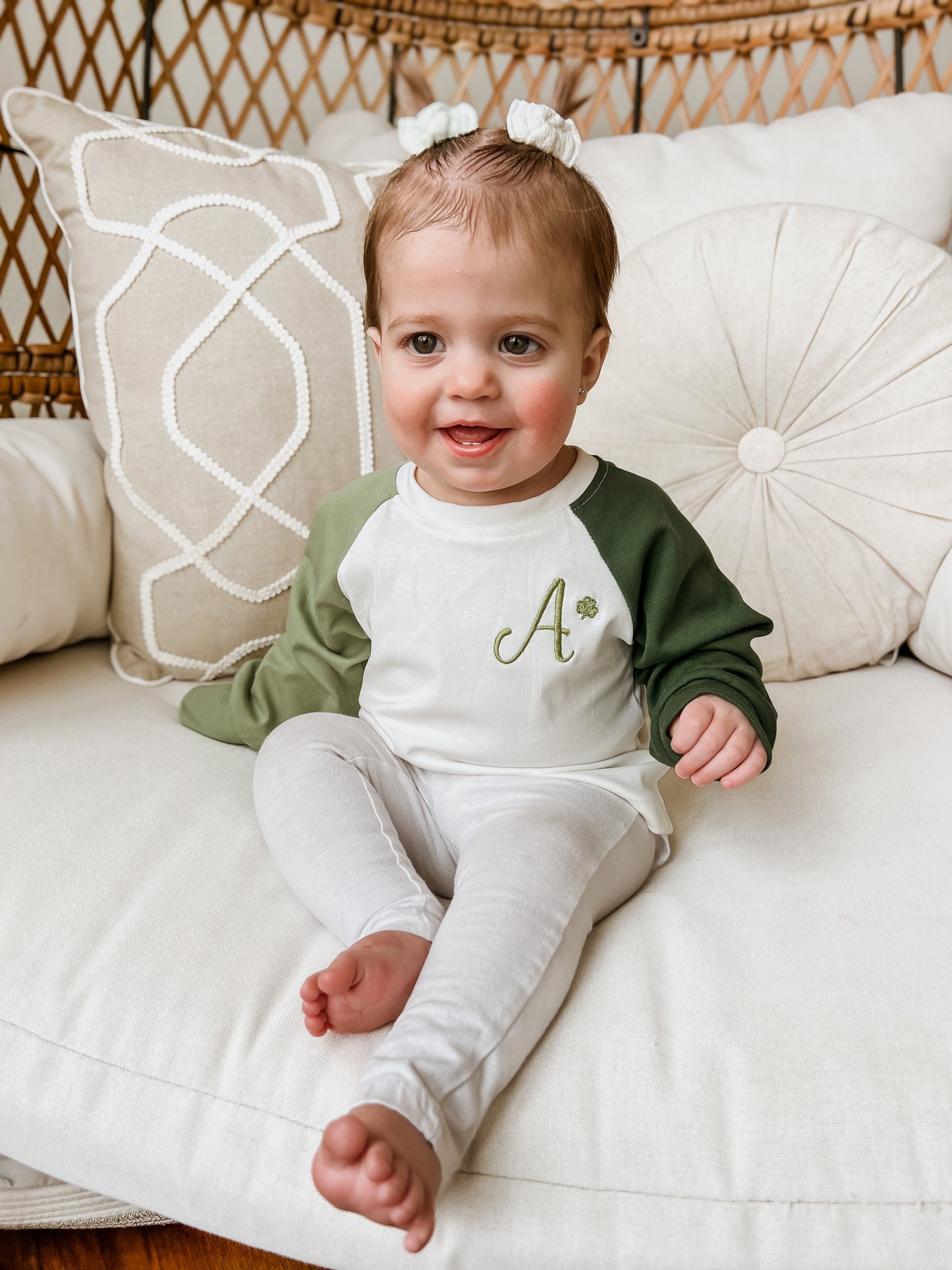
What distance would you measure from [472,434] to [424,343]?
69mm

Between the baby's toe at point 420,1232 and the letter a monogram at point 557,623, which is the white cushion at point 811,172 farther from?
the baby's toe at point 420,1232

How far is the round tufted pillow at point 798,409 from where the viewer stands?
1.05 metres

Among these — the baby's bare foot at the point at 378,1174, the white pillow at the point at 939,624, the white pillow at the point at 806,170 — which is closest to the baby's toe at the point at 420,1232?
the baby's bare foot at the point at 378,1174

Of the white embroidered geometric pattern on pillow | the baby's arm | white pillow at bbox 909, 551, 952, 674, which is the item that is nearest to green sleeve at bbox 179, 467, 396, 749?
the white embroidered geometric pattern on pillow

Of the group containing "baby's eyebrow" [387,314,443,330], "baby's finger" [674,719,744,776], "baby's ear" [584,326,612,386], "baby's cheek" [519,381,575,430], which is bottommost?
"baby's finger" [674,719,744,776]

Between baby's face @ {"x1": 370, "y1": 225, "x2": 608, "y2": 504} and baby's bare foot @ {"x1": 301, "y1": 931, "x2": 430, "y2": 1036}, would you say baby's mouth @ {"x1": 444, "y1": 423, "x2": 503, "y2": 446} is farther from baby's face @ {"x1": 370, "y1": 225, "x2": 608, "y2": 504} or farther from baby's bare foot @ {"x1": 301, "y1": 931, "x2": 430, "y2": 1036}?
baby's bare foot @ {"x1": 301, "y1": 931, "x2": 430, "y2": 1036}

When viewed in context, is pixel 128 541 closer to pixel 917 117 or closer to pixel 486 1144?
pixel 486 1144

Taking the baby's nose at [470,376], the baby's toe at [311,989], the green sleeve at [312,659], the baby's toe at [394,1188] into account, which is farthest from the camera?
the green sleeve at [312,659]

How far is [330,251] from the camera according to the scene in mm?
1039

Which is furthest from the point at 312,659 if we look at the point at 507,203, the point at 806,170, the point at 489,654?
the point at 806,170

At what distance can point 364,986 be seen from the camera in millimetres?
611

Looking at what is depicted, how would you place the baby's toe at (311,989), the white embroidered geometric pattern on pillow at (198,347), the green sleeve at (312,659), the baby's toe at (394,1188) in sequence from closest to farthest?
1. the baby's toe at (394,1188)
2. the baby's toe at (311,989)
3. the green sleeve at (312,659)
4. the white embroidered geometric pattern on pillow at (198,347)

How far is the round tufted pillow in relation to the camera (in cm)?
105

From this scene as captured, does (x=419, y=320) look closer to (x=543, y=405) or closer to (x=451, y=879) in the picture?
(x=543, y=405)
